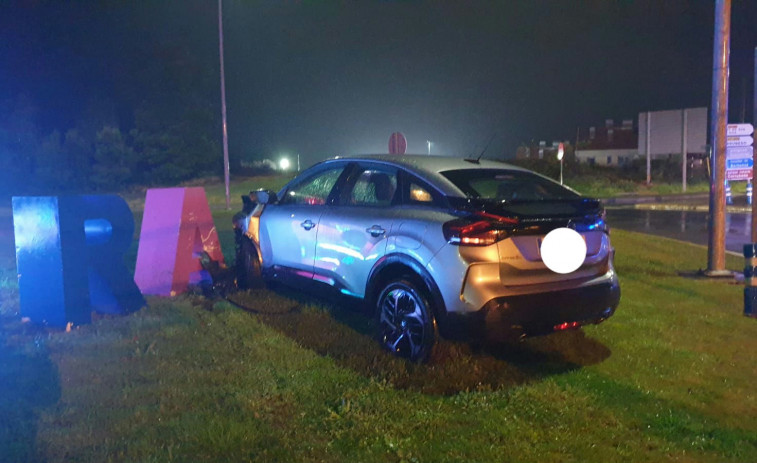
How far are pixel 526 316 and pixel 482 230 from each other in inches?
27.8

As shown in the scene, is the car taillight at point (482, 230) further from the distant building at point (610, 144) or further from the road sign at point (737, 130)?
the distant building at point (610, 144)

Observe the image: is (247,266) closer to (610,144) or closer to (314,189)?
(314,189)

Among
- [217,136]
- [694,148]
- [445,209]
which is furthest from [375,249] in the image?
[217,136]

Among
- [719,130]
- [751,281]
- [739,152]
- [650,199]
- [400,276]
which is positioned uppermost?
[719,130]

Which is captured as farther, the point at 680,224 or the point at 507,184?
the point at 680,224

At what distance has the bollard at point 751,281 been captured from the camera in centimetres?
663

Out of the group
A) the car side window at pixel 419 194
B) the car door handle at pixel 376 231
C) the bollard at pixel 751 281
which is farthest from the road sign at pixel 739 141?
the car door handle at pixel 376 231

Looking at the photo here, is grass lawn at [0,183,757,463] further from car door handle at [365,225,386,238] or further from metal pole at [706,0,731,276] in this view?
metal pole at [706,0,731,276]

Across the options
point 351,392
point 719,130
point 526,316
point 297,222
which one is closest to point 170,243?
point 297,222

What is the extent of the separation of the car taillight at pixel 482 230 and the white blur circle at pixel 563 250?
0.35 meters

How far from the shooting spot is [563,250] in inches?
180

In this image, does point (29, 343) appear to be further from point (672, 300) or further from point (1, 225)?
point (1, 225)

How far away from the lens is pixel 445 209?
4598mm

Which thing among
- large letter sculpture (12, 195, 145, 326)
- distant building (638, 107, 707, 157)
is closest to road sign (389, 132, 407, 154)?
large letter sculpture (12, 195, 145, 326)
